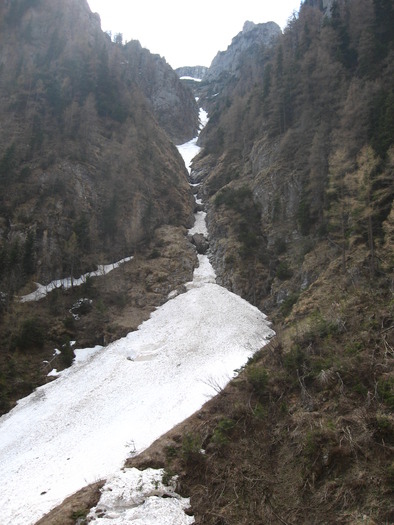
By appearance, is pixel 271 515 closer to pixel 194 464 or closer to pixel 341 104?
pixel 194 464

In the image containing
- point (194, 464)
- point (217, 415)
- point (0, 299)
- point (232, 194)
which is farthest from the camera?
point (232, 194)

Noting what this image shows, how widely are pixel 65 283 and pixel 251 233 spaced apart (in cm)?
2066

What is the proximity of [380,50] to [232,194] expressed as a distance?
2370cm

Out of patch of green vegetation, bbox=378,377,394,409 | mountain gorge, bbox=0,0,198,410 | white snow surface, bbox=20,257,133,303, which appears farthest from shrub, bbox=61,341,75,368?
patch of green vegetation, bbox=378,377,394,409

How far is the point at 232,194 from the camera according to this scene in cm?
4906

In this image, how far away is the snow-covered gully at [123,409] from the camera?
12906mm

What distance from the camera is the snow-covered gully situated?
12.9 m

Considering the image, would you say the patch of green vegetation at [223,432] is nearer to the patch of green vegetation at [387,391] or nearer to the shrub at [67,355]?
the patch of green vegetation at [387,391]

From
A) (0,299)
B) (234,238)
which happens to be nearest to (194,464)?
(0,299)

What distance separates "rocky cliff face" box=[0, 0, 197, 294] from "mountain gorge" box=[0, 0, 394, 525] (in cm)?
27

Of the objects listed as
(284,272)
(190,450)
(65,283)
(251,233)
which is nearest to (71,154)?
(65,283)

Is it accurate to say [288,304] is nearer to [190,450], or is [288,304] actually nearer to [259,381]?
[259,381]

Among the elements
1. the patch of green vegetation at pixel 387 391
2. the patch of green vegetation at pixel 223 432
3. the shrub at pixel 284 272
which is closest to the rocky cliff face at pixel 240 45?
the shrub at pixel 284 272

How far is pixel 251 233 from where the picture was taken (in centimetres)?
4100
